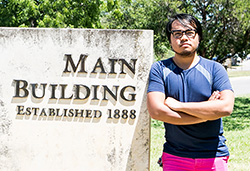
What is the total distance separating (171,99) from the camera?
8.52 ft

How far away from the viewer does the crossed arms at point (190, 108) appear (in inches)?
98.7

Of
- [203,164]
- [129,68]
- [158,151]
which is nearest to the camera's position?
[203,164]

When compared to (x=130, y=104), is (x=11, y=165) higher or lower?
lower

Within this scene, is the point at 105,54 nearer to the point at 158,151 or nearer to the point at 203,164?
the point at 203,164

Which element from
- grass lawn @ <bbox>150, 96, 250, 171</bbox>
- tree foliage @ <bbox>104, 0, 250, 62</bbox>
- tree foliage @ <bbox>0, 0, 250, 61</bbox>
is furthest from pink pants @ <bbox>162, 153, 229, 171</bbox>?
tree foliage @ <bbox>104, 0, 250, 62</bbox>

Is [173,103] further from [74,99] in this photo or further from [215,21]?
[215,21]

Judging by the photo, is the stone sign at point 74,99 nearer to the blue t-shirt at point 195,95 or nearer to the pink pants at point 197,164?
the blue t-shirt at point 195,95

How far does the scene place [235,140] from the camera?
6.76 m

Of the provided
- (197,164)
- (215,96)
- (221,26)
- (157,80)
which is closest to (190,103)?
(215,96)

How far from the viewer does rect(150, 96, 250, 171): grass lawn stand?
5201mm

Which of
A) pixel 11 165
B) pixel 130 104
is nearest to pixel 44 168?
pixel 11 165

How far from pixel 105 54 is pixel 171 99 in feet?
3.61

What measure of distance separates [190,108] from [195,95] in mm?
119

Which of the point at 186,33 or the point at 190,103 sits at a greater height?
the point at 186,33
